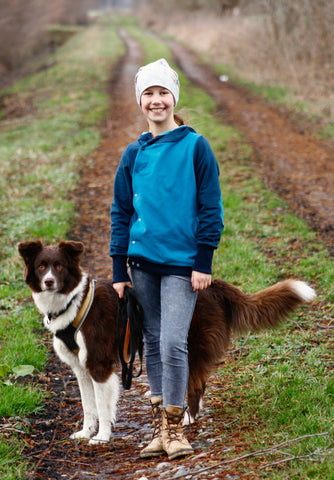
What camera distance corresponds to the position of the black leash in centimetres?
341

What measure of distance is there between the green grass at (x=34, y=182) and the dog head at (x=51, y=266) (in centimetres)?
108

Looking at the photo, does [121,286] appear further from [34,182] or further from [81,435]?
[34,182]

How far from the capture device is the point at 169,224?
3.19m

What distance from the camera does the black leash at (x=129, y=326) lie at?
341cm

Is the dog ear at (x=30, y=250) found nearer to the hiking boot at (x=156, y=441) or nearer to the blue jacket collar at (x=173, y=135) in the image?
the blue jacket collar at (x=173, y=135)

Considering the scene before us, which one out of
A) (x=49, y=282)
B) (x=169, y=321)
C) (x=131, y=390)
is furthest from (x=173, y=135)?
(x=131, y=390)

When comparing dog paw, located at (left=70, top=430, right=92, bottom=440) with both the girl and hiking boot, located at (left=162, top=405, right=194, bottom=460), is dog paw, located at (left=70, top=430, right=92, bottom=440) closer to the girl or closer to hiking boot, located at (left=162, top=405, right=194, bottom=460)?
the girl

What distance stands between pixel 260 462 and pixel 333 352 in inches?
65.9

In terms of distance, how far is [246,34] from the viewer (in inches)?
887

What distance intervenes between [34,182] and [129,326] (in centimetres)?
778

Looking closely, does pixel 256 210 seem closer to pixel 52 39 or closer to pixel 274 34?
pixel 274 34

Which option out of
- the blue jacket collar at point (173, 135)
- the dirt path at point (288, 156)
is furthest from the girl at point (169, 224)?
the dirt path at point (288, 156)

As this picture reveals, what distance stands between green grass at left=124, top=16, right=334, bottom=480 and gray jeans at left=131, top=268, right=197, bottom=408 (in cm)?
62

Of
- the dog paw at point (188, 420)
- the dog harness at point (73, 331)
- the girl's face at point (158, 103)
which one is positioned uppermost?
the girl's face at point (158, 103)
